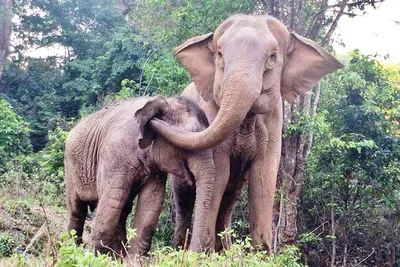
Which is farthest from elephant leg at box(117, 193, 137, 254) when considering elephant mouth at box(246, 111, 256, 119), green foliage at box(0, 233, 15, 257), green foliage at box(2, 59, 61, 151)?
green foliage at box(2, 59, 61, 151)

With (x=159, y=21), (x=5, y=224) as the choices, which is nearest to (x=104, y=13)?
(x=159, y=21)

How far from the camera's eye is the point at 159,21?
11.8m

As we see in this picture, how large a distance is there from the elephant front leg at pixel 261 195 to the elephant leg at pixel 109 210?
1209mm

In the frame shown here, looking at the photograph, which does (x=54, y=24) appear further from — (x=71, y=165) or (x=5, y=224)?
(x=71, y=165)

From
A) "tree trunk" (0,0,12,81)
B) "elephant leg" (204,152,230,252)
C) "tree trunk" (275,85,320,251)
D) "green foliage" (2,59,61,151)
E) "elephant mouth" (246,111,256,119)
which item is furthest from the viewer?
Answer: "green foliage" (2,59,61,151)

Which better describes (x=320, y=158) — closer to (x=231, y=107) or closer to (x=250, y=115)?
(x=250, y=115)

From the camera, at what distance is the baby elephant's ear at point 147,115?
535 centimetres

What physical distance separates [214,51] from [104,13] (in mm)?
24253

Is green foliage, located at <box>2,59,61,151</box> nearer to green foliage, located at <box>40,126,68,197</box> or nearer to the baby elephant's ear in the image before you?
green foliage, located at <box>40,126,68,197</box>

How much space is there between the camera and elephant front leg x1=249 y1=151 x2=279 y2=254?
18.2 ft

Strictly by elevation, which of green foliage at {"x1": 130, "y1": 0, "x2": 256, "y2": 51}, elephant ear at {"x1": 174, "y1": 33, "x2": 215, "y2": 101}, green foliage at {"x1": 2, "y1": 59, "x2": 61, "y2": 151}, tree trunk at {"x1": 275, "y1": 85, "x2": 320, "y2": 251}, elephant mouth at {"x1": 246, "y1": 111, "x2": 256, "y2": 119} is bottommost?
green foliage at {"x1": 2, "y1": 59, "x2": 61, "y2": 151}

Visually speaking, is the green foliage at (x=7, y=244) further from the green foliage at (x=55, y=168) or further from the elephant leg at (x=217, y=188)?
the elephant leg at (x=217, y=188)

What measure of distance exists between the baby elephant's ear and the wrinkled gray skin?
0.30ft

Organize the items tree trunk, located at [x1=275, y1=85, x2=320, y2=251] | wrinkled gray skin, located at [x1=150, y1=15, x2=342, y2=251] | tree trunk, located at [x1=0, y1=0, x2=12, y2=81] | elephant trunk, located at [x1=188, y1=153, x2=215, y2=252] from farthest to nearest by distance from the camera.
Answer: tree trunk, located at [x1=0, y1=0, x2=12, y2=81] → tree trunk, located at [x1=275, y1=85, x2=320, y2=251] → elephant trunk, located at [x1=188, y1=153, x2=215, y2=252] → wrinkled gray skin, located at [x1=150, y1=15, x2=342, y2=251]
